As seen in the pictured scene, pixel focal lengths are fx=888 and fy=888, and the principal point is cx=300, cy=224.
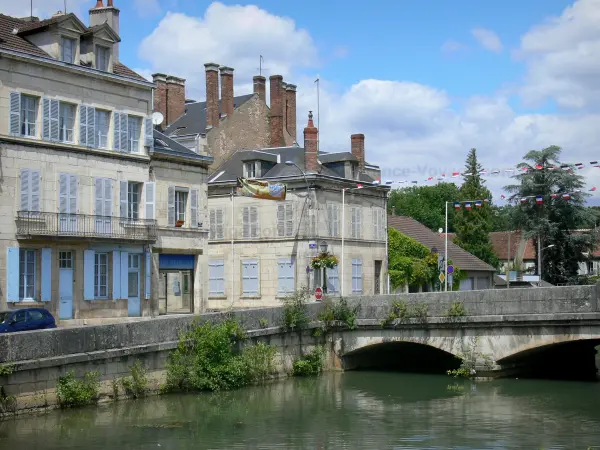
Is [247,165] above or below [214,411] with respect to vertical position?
above

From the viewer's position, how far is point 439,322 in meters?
26.3

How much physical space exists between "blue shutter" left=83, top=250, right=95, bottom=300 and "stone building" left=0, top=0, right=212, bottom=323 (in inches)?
1.3

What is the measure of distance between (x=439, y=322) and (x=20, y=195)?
43.0ft

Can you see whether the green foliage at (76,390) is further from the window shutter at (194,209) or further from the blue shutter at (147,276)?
the window shutter at (194,209)

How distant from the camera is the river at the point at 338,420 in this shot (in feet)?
57.0

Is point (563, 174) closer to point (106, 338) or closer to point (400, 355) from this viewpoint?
point (400, 355)

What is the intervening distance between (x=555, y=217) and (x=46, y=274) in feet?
110

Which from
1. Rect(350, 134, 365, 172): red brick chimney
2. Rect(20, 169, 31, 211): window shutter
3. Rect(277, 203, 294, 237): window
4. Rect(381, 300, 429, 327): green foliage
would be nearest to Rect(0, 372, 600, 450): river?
Rect(381, 300, 429, 327): green foliage

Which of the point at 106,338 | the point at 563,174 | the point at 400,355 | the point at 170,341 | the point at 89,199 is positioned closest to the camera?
the point at 106,338

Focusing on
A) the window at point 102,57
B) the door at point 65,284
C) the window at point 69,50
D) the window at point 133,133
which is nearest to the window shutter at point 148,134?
the window at point 133,133

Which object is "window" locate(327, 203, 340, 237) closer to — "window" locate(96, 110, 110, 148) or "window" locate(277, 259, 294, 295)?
"window" locate(277, 259, 294, 295)

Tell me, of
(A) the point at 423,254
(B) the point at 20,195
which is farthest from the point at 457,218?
(B) the point at 20,195

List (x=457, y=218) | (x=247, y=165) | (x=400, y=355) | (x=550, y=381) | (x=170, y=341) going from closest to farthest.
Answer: (x=170, y=341), (x=550, y=381), (x=400, y=355), (x=247, y=165), (x=457, y=218)

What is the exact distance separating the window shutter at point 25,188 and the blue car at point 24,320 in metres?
4.93
